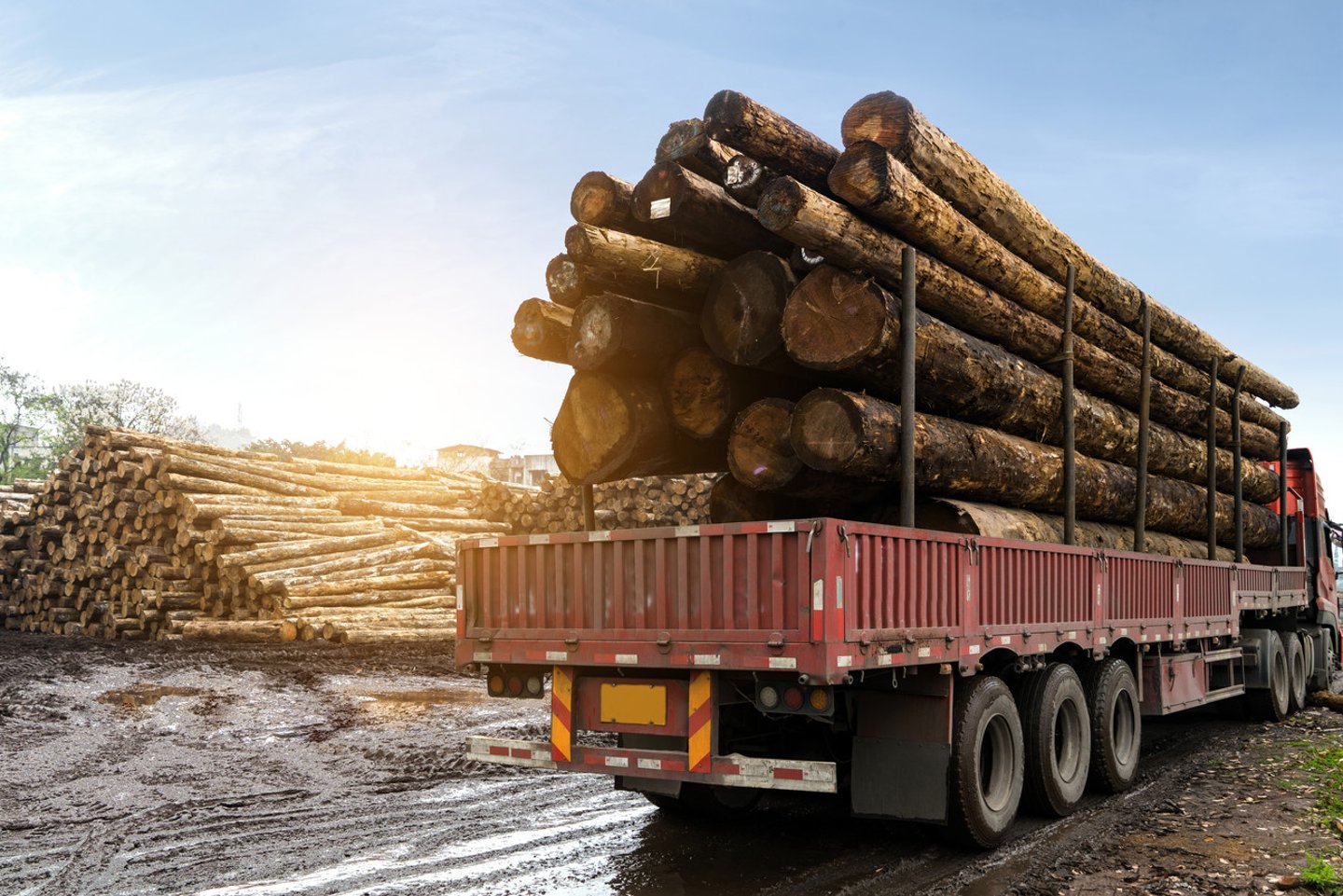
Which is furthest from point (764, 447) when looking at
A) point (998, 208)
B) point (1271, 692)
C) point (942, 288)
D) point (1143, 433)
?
point (1271, 692)

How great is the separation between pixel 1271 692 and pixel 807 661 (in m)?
9.74

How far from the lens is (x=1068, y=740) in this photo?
805 centimetres

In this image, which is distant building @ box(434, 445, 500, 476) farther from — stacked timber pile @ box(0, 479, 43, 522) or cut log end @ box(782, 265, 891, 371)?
cut log end @ box(782, 265, 891, 371)

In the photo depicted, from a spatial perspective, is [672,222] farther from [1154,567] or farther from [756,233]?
[1154,567]

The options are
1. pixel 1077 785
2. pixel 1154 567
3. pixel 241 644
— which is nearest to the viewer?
pixel 1077 785

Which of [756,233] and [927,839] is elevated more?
[756,233]

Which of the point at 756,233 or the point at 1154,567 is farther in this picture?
the point at 1154,567

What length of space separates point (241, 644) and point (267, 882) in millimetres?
12149

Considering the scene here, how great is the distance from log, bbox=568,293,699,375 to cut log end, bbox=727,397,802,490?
74 cm

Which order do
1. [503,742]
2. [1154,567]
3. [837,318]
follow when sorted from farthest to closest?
[1154,567], [837,318], [503,742]

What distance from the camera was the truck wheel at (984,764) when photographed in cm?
643

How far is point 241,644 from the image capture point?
57.1ft

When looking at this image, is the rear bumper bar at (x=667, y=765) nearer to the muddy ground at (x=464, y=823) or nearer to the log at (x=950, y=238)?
the muddy ground at (x=464, y=823)

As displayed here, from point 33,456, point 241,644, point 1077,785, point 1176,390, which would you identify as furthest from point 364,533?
point 33,456
